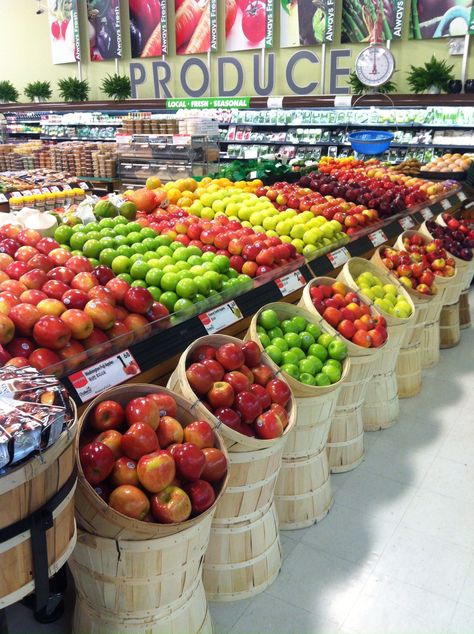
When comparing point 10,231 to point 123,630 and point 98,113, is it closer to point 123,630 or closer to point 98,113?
point 123,630

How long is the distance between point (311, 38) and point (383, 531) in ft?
33.7

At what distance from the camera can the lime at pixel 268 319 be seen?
2337mm

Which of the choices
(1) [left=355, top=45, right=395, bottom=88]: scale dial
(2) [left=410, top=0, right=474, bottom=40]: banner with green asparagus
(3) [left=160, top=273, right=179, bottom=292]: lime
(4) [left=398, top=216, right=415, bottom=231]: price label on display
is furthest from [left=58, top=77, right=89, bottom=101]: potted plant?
(3) [left=160, top=273, right=179, bottom=292]: lime

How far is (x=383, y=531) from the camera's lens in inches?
94.4

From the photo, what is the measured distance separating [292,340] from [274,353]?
6.9 inches

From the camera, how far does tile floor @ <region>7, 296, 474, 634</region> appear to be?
1945mm

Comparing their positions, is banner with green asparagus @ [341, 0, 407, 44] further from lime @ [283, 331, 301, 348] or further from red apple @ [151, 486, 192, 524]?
red apple @ [151, 486, 192, 524]

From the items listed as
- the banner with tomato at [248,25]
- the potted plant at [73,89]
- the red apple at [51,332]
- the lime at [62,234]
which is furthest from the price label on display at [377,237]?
the potted plant at [73,89]

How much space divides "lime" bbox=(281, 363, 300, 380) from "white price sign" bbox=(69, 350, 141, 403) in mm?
591

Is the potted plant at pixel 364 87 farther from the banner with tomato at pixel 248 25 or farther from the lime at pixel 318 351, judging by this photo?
the lime at pixel 318 351

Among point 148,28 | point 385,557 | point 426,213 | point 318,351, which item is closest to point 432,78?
point 426,213

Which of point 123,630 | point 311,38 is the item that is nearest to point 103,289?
point 123,630

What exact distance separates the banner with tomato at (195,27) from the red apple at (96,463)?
38.5 ft

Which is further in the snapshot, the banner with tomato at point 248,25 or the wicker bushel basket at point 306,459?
the banner with tomato at point 248,25
